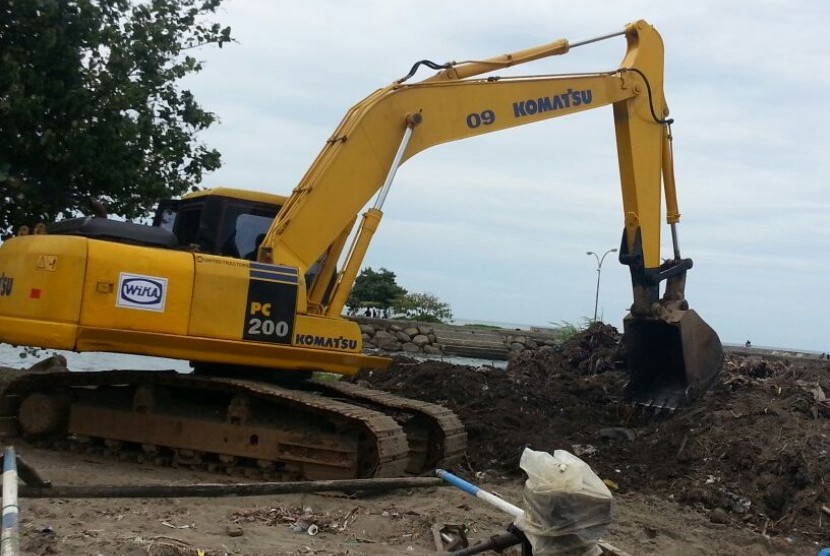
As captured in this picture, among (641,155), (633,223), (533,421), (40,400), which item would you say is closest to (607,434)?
(533,421)

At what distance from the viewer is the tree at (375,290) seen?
1544 inches

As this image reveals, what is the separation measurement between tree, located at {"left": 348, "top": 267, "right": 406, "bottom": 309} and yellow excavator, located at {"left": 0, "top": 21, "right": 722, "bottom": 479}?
2924 cm

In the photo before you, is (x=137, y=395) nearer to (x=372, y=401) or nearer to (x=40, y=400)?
(x=40, y=400)

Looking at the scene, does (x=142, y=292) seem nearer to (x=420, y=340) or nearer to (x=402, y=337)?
(x=402, y=337)

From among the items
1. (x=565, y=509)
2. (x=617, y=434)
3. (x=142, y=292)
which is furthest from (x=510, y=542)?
(x=617, y=434)

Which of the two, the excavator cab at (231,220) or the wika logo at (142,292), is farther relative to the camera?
the excavator cab at (231,220)

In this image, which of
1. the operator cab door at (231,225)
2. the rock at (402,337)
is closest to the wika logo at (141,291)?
Result: the operator cab door at (231,225)

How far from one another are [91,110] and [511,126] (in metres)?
5.13

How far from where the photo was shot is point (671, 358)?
11.1 meters

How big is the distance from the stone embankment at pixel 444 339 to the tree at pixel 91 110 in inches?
380

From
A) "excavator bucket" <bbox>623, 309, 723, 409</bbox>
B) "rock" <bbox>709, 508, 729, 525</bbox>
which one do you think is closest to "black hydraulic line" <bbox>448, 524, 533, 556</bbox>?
"rock" <bbox>709, 508, 729, 525</bbox>

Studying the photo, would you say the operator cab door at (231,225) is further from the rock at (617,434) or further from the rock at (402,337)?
the rock at (402,337)

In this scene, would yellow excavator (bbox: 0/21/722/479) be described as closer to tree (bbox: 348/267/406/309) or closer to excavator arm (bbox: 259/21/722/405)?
excavator arm (bbox: 259/21/722/405)

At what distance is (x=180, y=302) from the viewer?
795 cm
